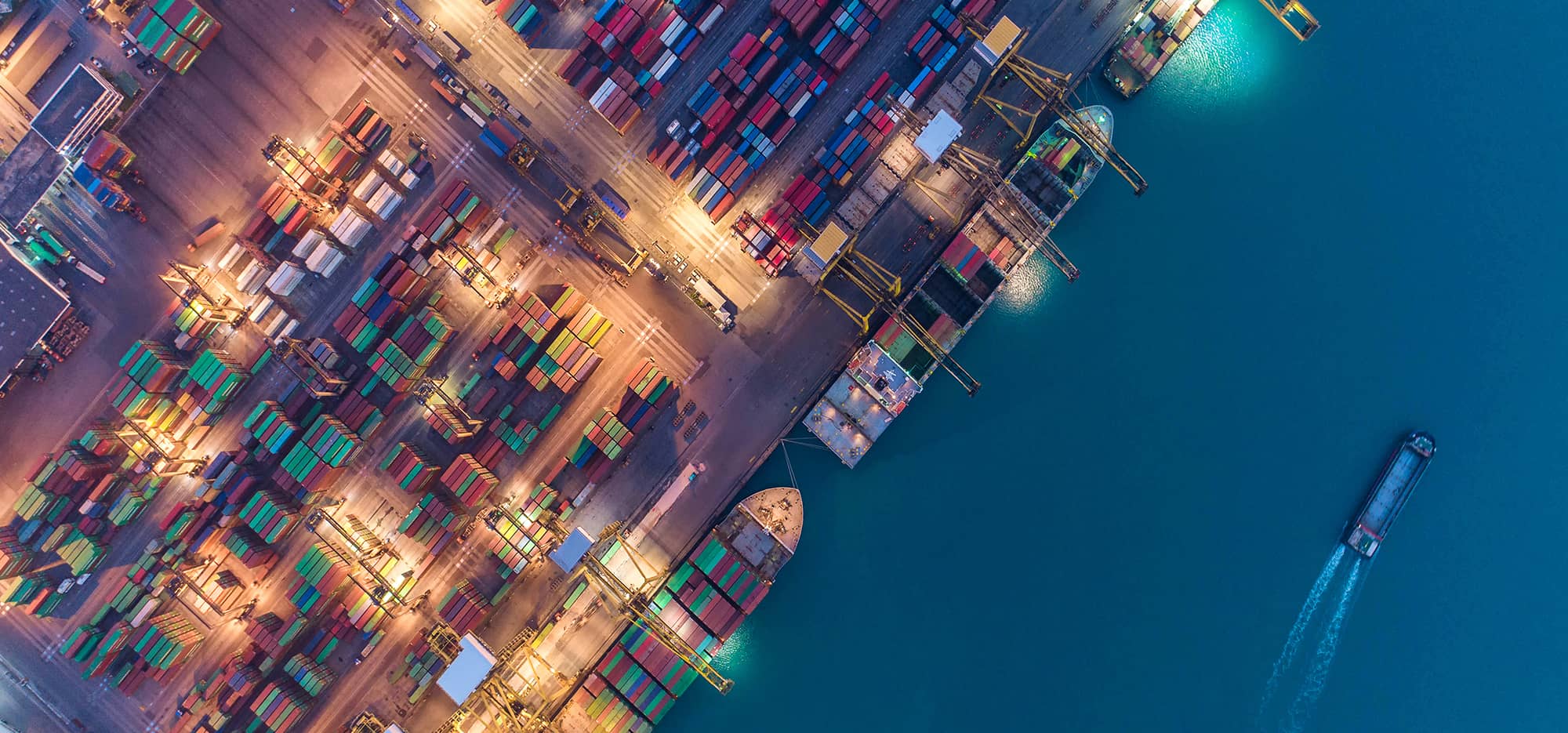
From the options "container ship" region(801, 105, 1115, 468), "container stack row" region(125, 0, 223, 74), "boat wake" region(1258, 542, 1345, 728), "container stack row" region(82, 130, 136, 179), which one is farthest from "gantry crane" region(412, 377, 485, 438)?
"boat wake" region(1258, 542, 1345, 728)

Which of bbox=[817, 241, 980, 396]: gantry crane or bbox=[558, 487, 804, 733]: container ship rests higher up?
bbox=[817, 241, 980, 396]: gantry crane

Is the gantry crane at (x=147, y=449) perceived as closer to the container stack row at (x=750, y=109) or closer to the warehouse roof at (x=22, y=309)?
the warehouse roof at (x=22, y=309)

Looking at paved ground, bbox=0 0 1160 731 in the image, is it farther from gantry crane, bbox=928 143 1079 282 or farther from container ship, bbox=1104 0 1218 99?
gantry crane, bbox=928 143 1079 282

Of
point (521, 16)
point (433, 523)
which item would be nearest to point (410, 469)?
point (433, 523)

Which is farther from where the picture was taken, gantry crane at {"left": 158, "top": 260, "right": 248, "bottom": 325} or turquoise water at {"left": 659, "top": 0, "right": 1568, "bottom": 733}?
turquoise water at {"left": 659, "top": 0, "right": 1568, "bottom": 733}

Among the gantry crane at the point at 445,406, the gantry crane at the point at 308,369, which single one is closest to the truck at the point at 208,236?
the gantry crane at the point at 308,369

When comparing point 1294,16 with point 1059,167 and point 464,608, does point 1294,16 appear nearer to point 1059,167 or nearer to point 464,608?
point 1059,167
